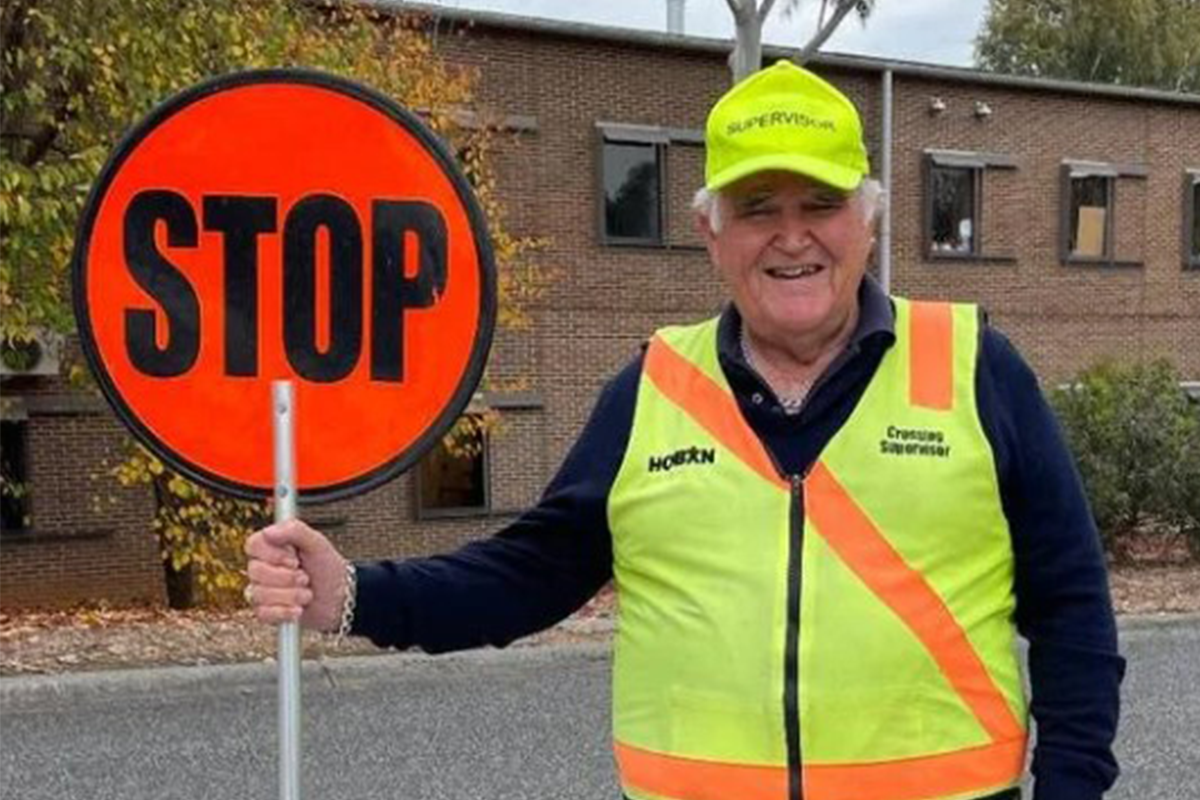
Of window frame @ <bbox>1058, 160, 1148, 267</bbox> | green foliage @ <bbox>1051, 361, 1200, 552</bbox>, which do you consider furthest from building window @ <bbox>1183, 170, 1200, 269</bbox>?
green foliage @ <bbox>1051, 361, 1200, 552</bbox>

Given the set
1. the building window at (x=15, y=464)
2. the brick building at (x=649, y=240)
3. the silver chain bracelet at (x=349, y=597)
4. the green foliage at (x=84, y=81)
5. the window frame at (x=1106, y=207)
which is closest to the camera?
the silver chain bracelet at (x=349, y=597)

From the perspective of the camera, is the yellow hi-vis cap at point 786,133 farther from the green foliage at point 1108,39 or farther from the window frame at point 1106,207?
the green foliage at point 1108,39

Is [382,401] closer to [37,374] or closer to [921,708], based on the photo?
[921,708]

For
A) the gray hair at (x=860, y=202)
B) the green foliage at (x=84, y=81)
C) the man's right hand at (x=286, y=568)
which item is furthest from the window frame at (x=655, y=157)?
the man's right hand at (x=286, y=568)

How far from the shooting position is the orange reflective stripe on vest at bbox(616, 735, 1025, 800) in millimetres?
2086

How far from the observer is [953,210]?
24031 millimetres

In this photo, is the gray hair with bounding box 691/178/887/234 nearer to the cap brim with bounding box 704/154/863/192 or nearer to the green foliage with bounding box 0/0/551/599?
the cap brim with bounding box 704/154/863/192

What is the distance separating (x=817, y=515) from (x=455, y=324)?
622mm

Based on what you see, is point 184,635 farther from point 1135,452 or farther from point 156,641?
point 1135,452

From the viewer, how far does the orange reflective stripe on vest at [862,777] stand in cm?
209

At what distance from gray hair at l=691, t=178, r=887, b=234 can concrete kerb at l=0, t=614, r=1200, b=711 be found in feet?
24.4

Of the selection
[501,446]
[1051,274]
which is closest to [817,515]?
[501,446]

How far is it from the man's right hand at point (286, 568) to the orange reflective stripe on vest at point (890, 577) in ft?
2.44

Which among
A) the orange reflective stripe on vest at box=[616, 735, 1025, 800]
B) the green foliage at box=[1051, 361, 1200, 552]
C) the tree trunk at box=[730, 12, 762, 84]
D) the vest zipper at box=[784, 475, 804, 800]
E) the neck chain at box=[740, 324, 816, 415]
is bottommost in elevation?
the green foliage at box=[1051, 361, 1200, 552]
